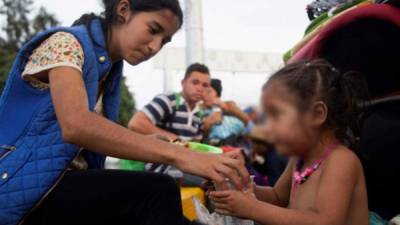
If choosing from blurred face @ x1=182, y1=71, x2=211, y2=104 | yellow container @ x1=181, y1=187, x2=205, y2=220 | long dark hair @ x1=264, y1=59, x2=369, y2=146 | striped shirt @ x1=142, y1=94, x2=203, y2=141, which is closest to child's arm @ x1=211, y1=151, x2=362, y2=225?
long dark hair @ x1=264, y1=59, x2=369, y2=146

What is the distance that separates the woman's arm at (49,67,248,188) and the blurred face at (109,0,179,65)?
38 cm

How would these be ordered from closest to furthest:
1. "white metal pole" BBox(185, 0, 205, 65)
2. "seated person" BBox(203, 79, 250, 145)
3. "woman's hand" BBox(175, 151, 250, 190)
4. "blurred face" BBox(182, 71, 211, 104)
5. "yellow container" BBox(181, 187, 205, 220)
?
"woman's hand" BBox(175, 151, 250, 190) → "yellow container" BBox(181, 187, 205, 220) → "blurred face" BBox(182, 71, 211, 104) → "seated person" BBox(203, 79, 250, 145) → "white metal pole" BBox(185, 0, 205, 65)

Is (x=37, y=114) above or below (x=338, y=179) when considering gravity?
above

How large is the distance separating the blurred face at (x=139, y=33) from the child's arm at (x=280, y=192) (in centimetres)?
60

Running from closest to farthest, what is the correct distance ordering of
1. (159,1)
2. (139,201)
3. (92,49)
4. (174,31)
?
(139,201) < (92,49) < (159,1) < (174,31)

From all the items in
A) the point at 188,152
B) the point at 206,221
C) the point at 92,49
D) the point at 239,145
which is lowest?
the point at 239,145

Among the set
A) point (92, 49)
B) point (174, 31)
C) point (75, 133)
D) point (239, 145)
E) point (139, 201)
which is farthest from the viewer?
point (239, 145)

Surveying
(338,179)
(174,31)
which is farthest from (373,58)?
(174,31)

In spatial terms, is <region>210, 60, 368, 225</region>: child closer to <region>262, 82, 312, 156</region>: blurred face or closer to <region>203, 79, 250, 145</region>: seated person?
<region>262, 82, 312, 156</region>: blurred face

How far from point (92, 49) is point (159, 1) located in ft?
0.97

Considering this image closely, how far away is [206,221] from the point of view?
1616 mm

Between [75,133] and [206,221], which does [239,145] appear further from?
[75,133]

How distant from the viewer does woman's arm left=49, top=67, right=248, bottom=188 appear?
51.7 inches

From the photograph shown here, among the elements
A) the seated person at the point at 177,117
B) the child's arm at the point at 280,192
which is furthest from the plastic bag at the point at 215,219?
the seated person at the point at 177,117
